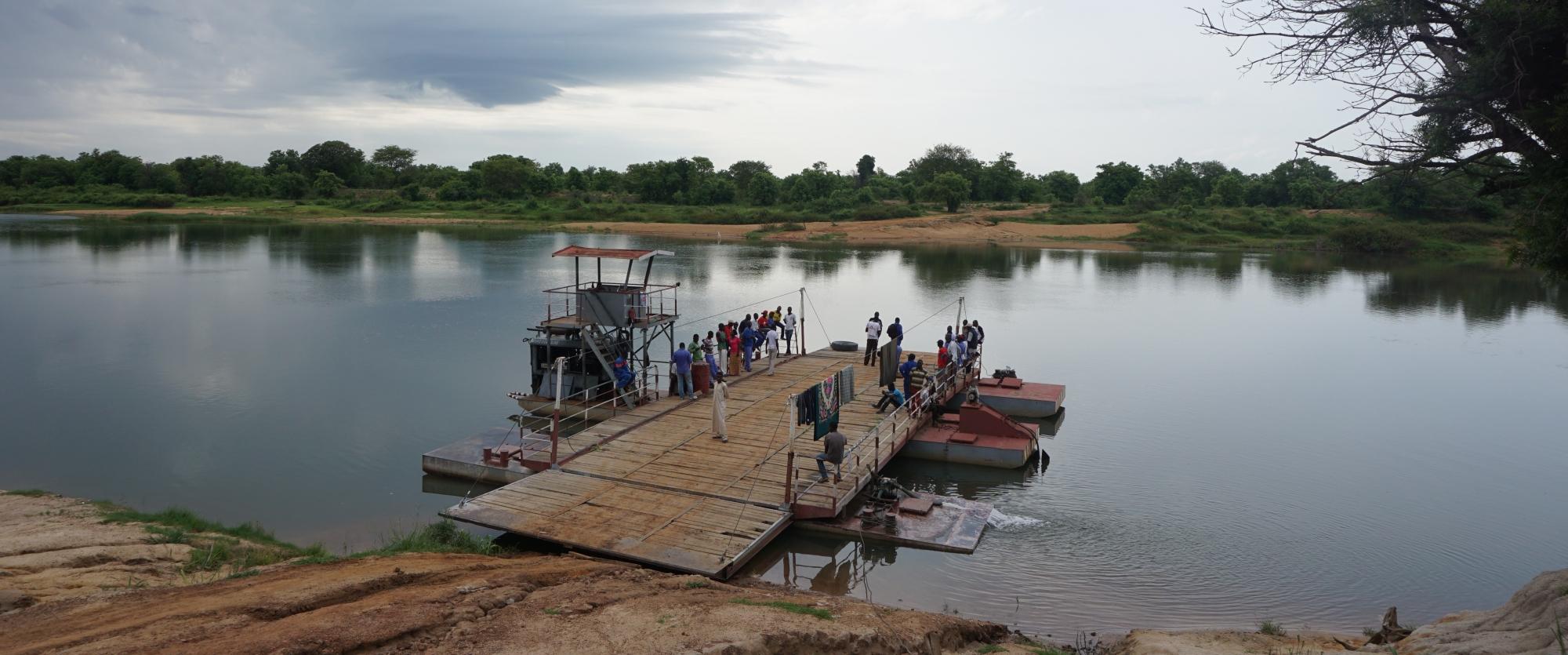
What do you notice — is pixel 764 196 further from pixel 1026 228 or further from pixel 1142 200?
pixel 1142 200

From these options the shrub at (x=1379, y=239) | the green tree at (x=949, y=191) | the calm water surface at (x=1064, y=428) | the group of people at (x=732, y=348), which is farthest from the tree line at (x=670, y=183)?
the group of people at (x=732, y=348)

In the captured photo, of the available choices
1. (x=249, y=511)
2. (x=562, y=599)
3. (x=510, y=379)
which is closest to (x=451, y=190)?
(x=510, y=379)

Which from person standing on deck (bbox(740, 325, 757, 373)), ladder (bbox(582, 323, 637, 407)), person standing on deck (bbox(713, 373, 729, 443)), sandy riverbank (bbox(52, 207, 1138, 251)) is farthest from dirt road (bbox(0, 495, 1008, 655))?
sandy riverbank (bbox(52, 207, 1138, 251))

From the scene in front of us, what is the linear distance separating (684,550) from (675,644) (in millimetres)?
4428

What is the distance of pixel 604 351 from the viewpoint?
23203 millimetres

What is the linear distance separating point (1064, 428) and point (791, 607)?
16.1 m

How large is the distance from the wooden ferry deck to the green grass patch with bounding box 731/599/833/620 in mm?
2061

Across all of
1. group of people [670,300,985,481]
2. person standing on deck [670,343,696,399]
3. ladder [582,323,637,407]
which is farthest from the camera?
person standing on deck [670,343,696,399]

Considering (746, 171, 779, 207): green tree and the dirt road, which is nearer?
the dirt road

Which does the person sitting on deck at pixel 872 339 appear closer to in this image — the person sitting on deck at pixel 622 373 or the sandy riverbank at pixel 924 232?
the person sitting on deck at pixel 622 373

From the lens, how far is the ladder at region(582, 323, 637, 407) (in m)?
21.0

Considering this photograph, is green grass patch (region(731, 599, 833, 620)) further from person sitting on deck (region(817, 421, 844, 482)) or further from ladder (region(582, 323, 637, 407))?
ladder (region(582, 323, 637, 407))

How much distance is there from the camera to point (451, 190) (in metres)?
116

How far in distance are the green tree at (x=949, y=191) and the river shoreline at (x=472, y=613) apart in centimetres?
9090
